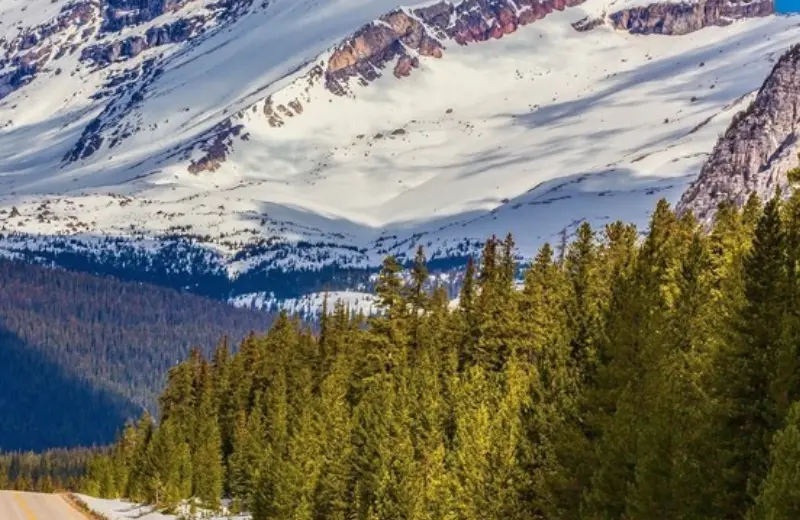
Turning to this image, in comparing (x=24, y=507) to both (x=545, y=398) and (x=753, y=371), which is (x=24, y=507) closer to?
(x=545, y=398)

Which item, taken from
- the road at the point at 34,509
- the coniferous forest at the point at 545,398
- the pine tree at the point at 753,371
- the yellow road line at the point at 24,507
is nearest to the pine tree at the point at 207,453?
the coniferous forest at the point at 545,398

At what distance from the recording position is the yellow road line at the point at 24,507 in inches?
2555

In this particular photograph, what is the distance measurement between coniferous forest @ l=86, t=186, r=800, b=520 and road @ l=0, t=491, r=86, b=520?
1067 centimetres

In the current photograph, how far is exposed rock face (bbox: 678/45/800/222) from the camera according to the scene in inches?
5994

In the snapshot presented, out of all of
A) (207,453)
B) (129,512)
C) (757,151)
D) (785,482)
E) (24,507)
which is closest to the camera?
(785,482)

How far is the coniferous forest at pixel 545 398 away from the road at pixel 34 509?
35.0 feet

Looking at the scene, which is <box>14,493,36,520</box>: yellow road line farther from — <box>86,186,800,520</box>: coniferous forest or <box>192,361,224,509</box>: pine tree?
<box>192,361,224,509</box>: pine tree

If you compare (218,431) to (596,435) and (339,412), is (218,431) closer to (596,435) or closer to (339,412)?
(339,412)

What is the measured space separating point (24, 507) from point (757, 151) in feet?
374

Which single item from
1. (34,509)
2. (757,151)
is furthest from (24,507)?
(757,151)

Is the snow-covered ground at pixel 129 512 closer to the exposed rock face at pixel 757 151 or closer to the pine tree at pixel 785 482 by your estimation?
the pine tree at pixel 785 482

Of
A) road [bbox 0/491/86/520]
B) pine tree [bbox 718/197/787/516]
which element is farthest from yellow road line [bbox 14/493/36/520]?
pine tree [bbox 718/197/787/516]

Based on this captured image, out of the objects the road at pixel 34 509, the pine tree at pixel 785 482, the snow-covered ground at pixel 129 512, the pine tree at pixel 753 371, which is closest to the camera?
the pine tree at pixel 785 482

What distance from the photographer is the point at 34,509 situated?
233 ft
